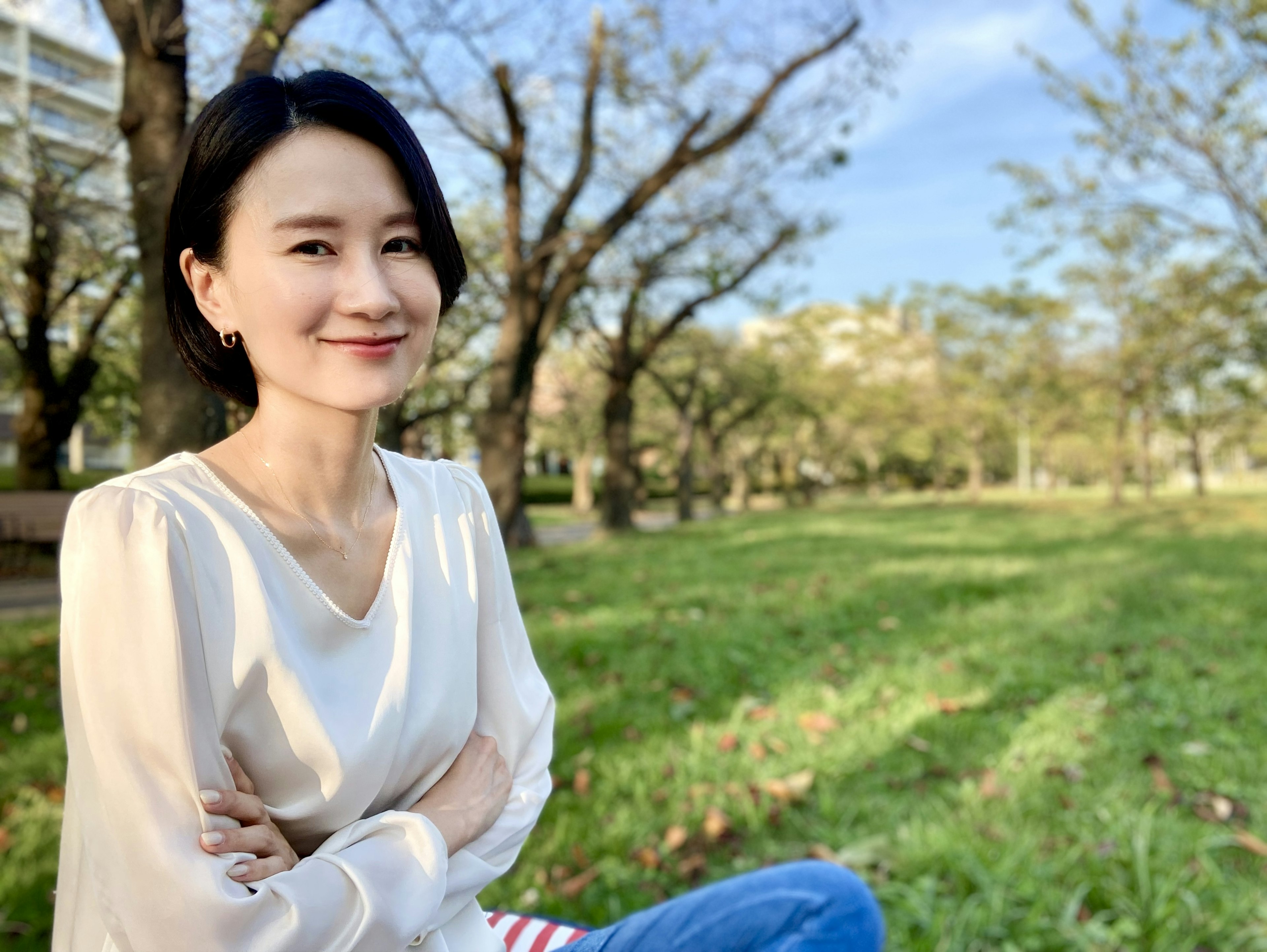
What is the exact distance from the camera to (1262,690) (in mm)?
5043

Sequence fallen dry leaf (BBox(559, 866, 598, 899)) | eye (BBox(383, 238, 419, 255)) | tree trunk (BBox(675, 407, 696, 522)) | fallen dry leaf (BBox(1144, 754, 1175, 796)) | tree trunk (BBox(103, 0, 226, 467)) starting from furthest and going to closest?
tree trunk (BBox(675, 407, 696, 522)) < fallen dry leaf (BBox(1144, 754, 1175, 796)) < tree trunk (BBox(103, 0, 226, 467)) < fallen dry leaf (BBox(559, 866, 598, 899)) < eye (BBox(383, 238, 419, 255))

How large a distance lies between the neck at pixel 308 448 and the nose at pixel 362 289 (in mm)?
163

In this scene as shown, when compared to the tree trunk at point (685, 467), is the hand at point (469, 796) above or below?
below

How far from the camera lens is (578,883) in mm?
3105

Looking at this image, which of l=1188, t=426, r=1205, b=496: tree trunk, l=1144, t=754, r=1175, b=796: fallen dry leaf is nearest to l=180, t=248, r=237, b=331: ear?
l=1144, t=754, r=1175, b=796: fallen dry leaf

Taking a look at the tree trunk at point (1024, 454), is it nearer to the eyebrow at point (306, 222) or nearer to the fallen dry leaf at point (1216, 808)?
the fallen dry leaf at point (1216, 808)

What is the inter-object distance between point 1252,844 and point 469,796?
3163mm

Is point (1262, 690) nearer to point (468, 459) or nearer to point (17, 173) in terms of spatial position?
point (17, 173)


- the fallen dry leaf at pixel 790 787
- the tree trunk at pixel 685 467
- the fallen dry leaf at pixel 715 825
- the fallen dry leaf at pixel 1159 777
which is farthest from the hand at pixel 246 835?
the tree trunk at pixel 685 467

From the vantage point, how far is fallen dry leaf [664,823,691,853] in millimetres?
3359

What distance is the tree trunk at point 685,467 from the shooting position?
25.2m

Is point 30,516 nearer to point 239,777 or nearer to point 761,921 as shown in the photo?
point 239,777

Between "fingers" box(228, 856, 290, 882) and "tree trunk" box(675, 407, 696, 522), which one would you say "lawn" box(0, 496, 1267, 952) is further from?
"tree trunk" box(675, 407, 696, 522)

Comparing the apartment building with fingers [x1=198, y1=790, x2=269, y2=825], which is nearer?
fingers [x1=198, y1=790, x2=269, y2=825]
